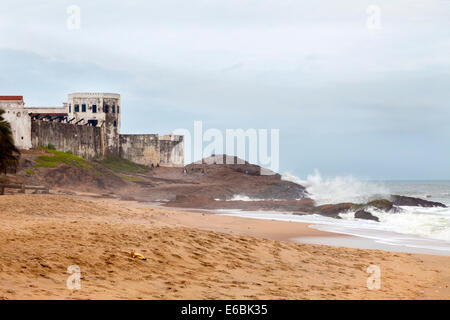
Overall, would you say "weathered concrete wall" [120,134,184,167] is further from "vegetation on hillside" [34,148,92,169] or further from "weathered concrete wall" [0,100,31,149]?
"weathered concrete wall" [0,100,31,149]

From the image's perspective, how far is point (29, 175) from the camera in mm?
38906

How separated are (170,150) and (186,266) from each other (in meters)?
56.9

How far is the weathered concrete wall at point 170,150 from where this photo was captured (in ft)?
220

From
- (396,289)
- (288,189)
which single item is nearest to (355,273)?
(396,289)

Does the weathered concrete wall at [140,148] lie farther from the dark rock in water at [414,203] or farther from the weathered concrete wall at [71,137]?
the dark rock in water at [414,203]

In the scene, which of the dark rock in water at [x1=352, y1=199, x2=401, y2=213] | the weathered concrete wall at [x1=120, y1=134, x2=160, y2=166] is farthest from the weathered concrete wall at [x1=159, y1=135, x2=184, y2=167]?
the dark rock in water at [x1=352, y1=199, x2=401, y2=213]

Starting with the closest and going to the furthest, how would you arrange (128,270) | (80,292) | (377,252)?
(80,292) < (128,270) < (377,252)

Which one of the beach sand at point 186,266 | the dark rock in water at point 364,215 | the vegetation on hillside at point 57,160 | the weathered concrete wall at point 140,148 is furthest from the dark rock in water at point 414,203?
the weathered concrete wall at point 140,148

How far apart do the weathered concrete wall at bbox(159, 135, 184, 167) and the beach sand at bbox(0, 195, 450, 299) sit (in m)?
51.3

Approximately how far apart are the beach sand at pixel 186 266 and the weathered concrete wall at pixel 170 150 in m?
51.3

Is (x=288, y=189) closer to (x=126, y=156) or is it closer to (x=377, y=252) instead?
(x=126, y=156)

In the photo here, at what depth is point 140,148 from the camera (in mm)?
65688

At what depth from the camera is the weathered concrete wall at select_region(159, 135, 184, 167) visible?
6700 centimetres
